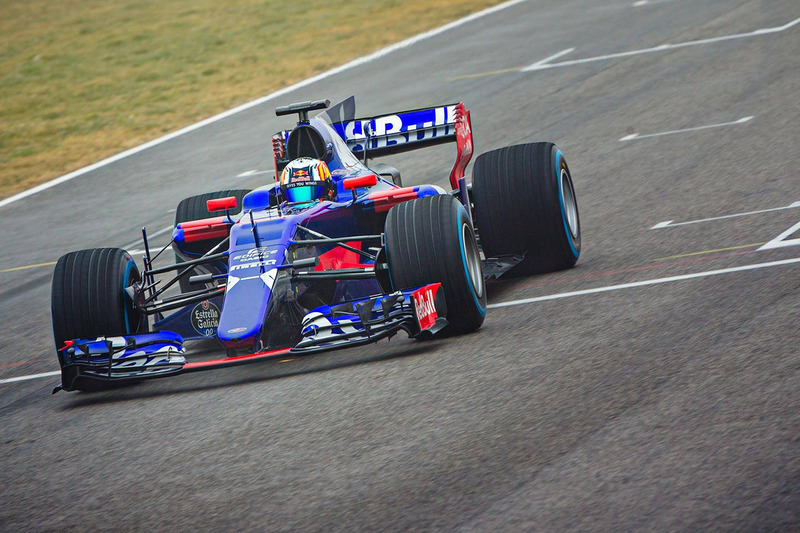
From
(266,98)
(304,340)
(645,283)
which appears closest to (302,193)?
(304,340)

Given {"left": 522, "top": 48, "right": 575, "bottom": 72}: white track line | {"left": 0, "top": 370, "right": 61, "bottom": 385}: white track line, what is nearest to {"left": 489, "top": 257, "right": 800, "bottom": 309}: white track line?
{"left": 0, "top": 370, "right": 61, "bottom": 385}: white track line

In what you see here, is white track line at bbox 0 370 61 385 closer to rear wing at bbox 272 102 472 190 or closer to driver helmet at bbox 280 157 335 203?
driver helmet at bbox 280 157 335 203

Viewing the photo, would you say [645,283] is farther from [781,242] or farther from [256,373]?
[256,373]

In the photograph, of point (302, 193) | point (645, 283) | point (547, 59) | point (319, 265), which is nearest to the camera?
point (319, 265)

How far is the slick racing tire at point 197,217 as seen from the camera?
9.69m

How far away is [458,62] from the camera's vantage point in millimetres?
23594

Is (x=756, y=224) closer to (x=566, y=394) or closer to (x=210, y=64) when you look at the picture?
(x=566, y=394)

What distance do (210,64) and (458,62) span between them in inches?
237

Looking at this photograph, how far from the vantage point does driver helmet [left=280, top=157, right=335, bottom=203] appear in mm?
9492

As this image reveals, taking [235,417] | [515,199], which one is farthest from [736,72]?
[235,417]

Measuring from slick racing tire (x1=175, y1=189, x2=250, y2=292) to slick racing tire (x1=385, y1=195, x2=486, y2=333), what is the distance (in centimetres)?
209

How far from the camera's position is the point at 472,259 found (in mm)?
8539

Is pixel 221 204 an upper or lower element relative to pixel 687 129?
upper

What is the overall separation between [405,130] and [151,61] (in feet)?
56.7
